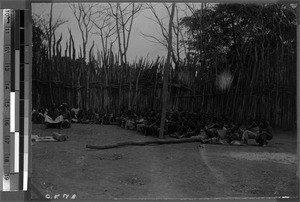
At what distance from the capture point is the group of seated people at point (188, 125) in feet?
16.3

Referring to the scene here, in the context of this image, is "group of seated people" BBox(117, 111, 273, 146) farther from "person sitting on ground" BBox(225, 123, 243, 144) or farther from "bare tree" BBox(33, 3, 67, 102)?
"bare tree" BBox(33, 3, 67, 102)

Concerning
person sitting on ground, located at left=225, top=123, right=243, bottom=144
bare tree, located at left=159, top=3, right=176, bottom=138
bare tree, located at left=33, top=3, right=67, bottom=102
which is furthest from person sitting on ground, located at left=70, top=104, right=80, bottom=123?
person sitting on ground, located at left=225, top=123, right=243, bottom=144

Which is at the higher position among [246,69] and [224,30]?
[224,30]

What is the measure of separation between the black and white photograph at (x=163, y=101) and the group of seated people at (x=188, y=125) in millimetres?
11

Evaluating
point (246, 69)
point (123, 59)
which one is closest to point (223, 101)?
point (246, 69)


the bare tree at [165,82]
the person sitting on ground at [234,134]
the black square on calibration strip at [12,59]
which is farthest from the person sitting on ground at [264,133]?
the black square on calibration strip at [12,59]

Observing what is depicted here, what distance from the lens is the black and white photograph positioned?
4805mm

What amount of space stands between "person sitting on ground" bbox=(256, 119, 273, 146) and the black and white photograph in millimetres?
11

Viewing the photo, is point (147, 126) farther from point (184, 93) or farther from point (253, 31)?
point (253, 31)

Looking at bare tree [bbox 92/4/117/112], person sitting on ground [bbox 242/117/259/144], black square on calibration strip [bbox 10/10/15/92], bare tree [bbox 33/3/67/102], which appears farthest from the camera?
person sitting on ground [bbox 242/117/259/144]

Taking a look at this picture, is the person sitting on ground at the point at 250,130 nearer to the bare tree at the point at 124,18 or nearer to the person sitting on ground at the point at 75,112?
the bare tree at the point at 124,18

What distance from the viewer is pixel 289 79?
5043mm

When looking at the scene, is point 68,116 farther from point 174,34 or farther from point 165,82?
point 174,34

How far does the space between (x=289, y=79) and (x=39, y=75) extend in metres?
2.62
